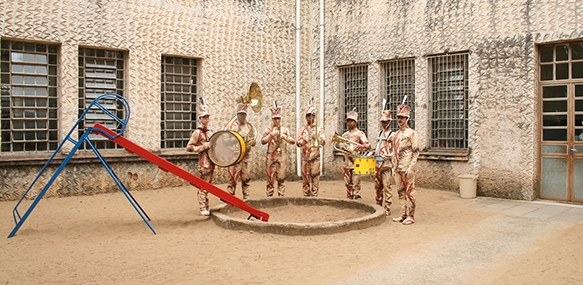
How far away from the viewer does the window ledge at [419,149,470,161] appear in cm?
1084

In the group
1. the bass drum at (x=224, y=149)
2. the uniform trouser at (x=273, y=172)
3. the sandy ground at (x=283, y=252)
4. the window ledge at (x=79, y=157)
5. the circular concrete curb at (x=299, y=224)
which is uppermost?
the bass drum at (x=224, y=149)

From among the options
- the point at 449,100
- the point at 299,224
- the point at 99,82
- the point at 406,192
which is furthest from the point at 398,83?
the point at 99,82

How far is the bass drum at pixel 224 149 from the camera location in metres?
7.44

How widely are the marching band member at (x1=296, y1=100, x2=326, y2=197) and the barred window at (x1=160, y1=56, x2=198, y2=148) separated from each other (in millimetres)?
3628

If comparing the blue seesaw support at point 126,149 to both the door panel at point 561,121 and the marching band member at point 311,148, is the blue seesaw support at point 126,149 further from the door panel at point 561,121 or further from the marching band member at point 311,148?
the door panel at point 561,121

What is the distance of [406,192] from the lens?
7.69 meters

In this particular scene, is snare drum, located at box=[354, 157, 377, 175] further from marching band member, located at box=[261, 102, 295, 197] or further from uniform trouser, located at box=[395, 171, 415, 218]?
marching band member, located at box=[261, 102, 295, 197]

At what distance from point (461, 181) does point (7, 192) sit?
884 centimetres

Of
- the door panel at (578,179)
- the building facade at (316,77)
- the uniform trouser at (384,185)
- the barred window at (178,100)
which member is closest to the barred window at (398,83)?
the building facade at (316,77)

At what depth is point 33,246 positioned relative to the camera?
242 inches

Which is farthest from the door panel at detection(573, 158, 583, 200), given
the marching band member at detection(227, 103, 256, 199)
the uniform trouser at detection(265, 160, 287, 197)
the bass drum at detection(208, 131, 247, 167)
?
the bass drum at detection(208, 131, 247, 167)

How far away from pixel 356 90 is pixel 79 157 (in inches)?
273

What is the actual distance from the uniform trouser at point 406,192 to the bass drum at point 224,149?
2519 millimetres

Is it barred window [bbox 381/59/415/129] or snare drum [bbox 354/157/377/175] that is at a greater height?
barred window [bbox 381/59/415/129]
